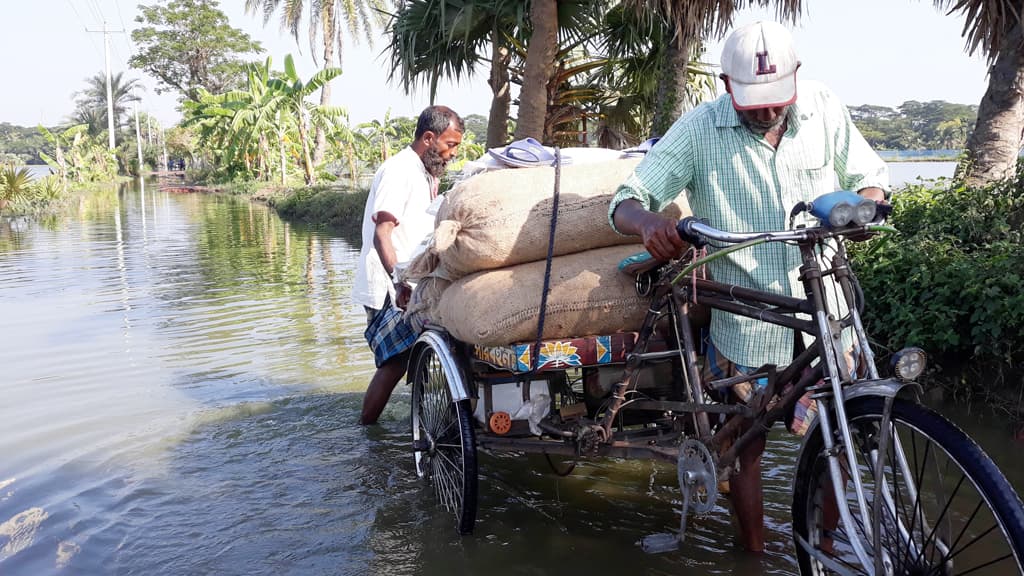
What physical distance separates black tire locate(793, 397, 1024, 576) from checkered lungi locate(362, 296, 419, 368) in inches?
103

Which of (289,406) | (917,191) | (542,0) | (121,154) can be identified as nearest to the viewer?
(289,406)

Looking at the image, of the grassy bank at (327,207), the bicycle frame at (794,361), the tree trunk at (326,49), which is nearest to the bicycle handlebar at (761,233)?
the bicycle frame at (794,361)

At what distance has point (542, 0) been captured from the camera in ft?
35.4

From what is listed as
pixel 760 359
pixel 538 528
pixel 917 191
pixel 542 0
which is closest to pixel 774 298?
pixel 760 359

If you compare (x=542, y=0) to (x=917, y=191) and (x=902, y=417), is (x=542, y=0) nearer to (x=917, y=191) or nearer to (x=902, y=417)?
(x=917, y=191)

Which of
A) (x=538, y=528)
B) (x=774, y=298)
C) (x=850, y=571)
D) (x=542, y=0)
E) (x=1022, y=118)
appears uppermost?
(x=542, y=0)

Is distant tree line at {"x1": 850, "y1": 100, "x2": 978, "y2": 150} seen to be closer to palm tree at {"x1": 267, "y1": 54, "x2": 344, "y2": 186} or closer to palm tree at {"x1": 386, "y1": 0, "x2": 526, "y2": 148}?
palm tree at {"x1": 386, "y1": 0, "x2": 526, "y2": 148}

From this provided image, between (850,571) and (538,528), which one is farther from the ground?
(850,571)

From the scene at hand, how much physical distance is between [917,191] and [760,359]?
4.26 m

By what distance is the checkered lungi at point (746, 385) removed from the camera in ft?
9.47

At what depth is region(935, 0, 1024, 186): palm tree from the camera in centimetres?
680

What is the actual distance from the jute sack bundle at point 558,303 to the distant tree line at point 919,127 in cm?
1800

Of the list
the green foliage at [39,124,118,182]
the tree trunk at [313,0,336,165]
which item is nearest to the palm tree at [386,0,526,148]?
the tree trunk at [313,0,336,165]

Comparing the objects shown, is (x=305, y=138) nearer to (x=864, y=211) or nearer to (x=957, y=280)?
(x=957, y=280)
